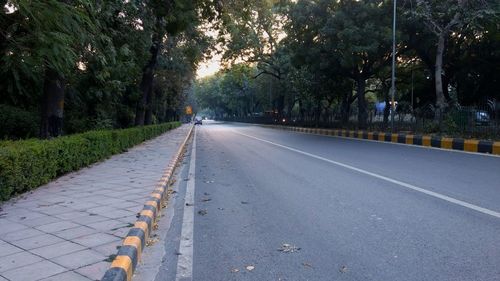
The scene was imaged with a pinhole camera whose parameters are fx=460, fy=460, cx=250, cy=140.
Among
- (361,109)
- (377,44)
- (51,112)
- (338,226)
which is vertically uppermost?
(377,44)

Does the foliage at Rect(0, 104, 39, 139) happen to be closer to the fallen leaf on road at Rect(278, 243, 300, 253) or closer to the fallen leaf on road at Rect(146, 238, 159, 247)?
the fallen leaf on road at Rect(146, 238, 159, 247)

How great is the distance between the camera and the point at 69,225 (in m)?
5.64

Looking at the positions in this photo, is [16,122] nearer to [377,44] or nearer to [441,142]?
[441,142]

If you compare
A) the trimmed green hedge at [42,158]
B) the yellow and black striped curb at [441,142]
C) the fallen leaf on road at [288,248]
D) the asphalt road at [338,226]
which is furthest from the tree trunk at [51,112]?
the yellow and black striped curb at [441,142]

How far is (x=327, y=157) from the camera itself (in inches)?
572

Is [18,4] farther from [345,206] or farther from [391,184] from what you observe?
[391,184]

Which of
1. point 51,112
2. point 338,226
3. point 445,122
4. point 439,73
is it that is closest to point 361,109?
point 439,73

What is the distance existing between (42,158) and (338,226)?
230 inches

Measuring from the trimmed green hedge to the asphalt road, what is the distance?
258 centimetres

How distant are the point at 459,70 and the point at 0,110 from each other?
2838 centimetres

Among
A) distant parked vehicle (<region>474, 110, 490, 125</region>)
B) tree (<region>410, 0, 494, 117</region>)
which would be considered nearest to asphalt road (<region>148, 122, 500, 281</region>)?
distant parked vehicle (<region>474, 110, 490, 125</region>)

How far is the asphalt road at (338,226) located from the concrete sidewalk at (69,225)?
0.63m

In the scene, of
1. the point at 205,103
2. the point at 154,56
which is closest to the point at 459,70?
the point at 154,56

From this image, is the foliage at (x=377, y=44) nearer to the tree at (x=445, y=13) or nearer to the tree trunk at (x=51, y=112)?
the tree at (x=445, y=13)
